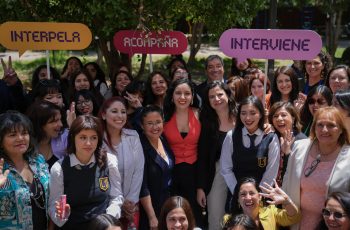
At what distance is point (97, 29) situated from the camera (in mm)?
6523

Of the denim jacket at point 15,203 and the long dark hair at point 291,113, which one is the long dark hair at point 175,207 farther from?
the long dark hair at point 291,113

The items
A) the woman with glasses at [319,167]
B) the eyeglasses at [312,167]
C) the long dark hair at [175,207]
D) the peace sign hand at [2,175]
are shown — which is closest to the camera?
the peace sign hand at [2,175]

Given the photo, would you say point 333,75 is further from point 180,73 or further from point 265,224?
point 265,224

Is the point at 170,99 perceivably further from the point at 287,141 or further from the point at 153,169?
the point at 287,141

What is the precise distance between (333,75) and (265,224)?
Result: 7.41 ft

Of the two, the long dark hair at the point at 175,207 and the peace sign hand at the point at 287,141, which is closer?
the long dark hair at the point at 175,207

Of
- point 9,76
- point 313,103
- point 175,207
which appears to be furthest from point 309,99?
point 9,76

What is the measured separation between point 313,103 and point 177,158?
1.50m

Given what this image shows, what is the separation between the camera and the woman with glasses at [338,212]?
3010mm

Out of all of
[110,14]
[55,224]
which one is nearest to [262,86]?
[110,14]

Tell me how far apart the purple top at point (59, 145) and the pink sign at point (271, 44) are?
2.11m

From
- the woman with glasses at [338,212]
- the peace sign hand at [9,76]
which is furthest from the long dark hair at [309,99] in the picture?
the peace sign hand at [9,76]

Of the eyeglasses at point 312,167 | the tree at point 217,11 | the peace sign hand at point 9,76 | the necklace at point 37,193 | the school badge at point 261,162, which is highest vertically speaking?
the tree at point 217,11

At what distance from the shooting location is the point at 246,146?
418 cm
